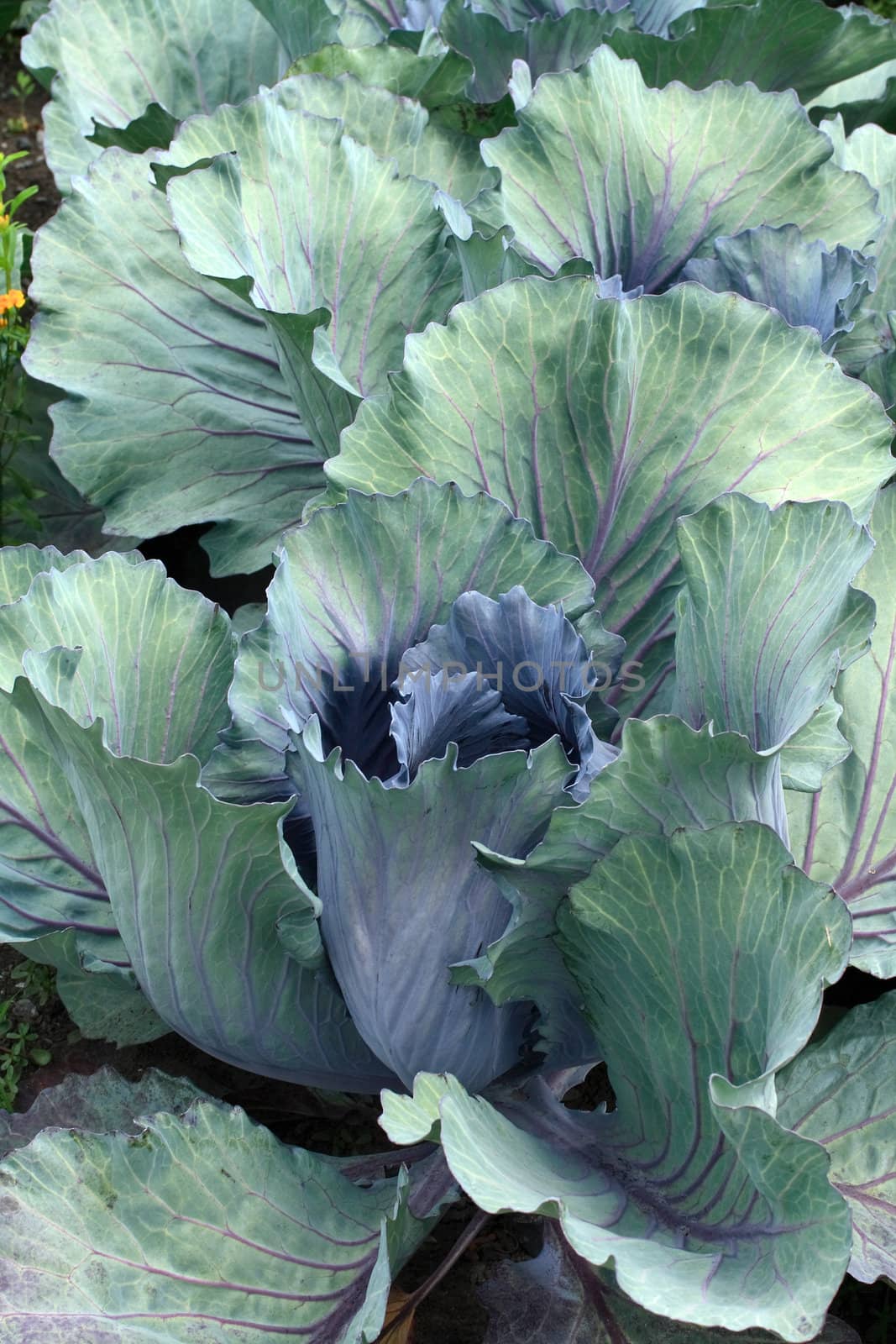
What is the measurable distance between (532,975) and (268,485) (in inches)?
46.7

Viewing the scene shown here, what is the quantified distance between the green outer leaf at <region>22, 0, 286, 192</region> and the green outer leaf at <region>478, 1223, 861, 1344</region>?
209 centimetres

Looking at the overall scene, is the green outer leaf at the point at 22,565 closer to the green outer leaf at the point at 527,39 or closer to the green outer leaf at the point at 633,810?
the green outer leaf at the point at 633,810

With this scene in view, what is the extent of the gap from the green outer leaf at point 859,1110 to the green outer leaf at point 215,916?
54cm

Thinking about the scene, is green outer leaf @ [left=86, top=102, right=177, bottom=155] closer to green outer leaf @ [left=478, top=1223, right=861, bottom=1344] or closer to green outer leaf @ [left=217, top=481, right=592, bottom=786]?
green outer leaf @ [left=217, top=481, right=592, bottom=786]

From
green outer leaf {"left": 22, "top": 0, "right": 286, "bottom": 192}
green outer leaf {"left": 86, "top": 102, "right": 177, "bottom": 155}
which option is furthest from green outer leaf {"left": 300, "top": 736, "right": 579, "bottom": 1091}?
green outer leaf {"left": 22, "top": 0, "right": 286, "bottom": 192}

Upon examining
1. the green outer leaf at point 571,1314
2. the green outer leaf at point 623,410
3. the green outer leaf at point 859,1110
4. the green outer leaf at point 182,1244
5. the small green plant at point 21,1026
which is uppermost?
the green outer leaf at point 623,410

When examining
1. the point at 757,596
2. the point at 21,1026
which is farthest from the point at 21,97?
the point at 757,596

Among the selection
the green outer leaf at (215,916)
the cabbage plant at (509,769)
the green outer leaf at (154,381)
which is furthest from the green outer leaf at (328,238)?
the green outer leaf at (215,916)

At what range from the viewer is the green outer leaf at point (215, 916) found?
139cm

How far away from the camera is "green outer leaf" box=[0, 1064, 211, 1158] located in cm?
184

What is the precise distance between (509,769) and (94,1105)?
34.9 inches

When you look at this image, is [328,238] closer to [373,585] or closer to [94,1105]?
[373,585]

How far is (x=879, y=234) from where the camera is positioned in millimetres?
2264

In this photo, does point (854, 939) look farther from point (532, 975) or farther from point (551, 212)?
point (551, 212)
